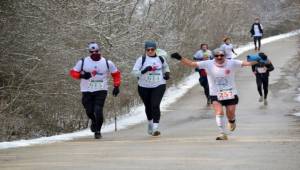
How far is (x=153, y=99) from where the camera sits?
12.5m

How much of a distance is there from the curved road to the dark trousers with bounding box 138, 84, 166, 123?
16.7 inches

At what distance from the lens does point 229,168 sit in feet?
25.2

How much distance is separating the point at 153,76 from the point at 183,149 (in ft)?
9.85

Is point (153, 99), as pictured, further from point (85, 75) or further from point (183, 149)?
point (183, 149)

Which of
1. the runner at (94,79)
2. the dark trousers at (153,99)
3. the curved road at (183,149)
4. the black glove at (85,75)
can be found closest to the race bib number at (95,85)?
the runner at (94,79)

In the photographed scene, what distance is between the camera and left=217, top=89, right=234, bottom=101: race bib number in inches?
450

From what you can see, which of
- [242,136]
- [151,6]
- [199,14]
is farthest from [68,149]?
[199,14]

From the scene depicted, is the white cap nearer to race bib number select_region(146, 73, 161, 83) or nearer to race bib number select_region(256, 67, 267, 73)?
race bib number select_region(146, 73, 161, 83)

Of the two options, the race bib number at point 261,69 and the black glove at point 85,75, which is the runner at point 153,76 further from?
the race bib number at point 261,69

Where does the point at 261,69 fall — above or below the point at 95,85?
above

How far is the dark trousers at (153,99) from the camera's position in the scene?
1241 centimetres

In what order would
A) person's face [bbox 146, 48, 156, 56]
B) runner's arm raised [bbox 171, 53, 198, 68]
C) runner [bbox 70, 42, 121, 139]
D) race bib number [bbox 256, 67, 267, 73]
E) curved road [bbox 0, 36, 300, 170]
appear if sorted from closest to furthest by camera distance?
curved road [bbox 0, 36, 300, 170], runner's arm raised [bbox 171, 53, 198, 68], runner [bbox 70, 42, 121, 139], person's face [bbox 146, 48, 156, 56], race bib number [bbox 256, 67, 267, 73]

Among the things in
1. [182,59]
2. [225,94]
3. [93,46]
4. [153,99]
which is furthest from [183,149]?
[93,46]

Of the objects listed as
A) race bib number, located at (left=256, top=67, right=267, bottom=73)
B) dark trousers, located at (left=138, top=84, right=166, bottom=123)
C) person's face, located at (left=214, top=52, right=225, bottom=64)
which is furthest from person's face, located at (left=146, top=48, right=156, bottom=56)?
race bib number, located at (left=256, top=67, right=267, bottom=73)
